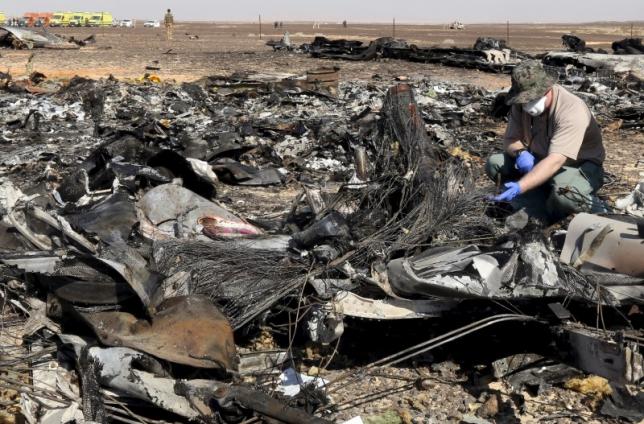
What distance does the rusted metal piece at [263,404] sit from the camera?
306 cm

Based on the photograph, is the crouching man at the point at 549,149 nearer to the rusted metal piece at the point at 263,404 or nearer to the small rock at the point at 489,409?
the small rock at the point at 489,409

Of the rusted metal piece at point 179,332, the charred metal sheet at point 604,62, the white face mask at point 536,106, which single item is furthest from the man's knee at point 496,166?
the charred metal sheet at point 604,62

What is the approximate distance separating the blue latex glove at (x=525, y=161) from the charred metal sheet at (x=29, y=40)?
81.7 ft

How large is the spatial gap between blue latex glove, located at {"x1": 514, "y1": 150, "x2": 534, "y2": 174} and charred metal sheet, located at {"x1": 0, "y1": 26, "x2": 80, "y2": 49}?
24.9 m

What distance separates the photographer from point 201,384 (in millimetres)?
3301

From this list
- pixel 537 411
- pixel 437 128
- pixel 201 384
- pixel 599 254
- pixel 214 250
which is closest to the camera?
pixel 201 384

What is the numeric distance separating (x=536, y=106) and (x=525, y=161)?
0.50 metres

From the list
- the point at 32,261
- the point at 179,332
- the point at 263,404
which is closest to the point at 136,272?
the point at 179,332

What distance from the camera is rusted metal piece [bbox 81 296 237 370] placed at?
11.2 feet

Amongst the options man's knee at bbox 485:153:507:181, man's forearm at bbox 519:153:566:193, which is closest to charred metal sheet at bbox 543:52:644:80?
man's knee at bbox 485:153:507:181

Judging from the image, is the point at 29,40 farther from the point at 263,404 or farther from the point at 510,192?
the point at 263,404

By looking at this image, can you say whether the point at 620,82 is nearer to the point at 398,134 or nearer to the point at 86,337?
the point at 398,134

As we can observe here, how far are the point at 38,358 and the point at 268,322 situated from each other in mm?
1212

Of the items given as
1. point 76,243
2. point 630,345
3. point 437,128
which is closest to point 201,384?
point 76,243
